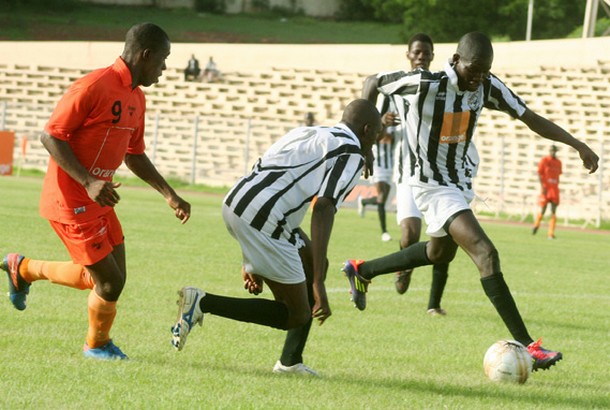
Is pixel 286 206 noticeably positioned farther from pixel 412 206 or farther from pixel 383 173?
pixel 383 173

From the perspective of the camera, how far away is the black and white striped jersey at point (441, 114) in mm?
7637

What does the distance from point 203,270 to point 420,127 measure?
4.68m

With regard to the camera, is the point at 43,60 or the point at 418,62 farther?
the point at 43,60

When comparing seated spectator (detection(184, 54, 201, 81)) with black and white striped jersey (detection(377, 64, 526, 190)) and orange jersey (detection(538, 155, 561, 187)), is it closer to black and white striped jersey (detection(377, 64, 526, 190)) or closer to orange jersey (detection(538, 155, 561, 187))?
orange jersey (detection(538, 155, 561, 187))

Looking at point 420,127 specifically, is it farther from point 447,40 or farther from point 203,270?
point 447,40

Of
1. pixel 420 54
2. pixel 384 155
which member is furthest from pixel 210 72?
pixel 420 54

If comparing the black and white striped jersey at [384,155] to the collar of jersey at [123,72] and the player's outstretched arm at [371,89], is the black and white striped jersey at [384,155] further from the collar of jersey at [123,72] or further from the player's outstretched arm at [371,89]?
the collar of jersey at [123,72]

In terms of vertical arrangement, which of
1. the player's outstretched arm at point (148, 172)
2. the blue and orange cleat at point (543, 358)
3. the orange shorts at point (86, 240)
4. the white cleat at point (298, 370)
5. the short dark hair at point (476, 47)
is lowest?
the white cleat at point (298, 370)

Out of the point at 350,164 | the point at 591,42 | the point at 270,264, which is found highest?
the point at 350,164

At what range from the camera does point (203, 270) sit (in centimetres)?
1198

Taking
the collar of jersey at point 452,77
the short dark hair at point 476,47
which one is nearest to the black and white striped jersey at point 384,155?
the collar of jersey at point 452,77

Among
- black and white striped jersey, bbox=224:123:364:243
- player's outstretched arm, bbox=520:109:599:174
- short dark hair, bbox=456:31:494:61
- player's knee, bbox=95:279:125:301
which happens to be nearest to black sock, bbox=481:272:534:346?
player's outstretched arm, bbox=520:109:599:174

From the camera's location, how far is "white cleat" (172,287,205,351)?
616cm

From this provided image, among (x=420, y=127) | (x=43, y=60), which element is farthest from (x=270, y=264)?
(x=43, y=60)
